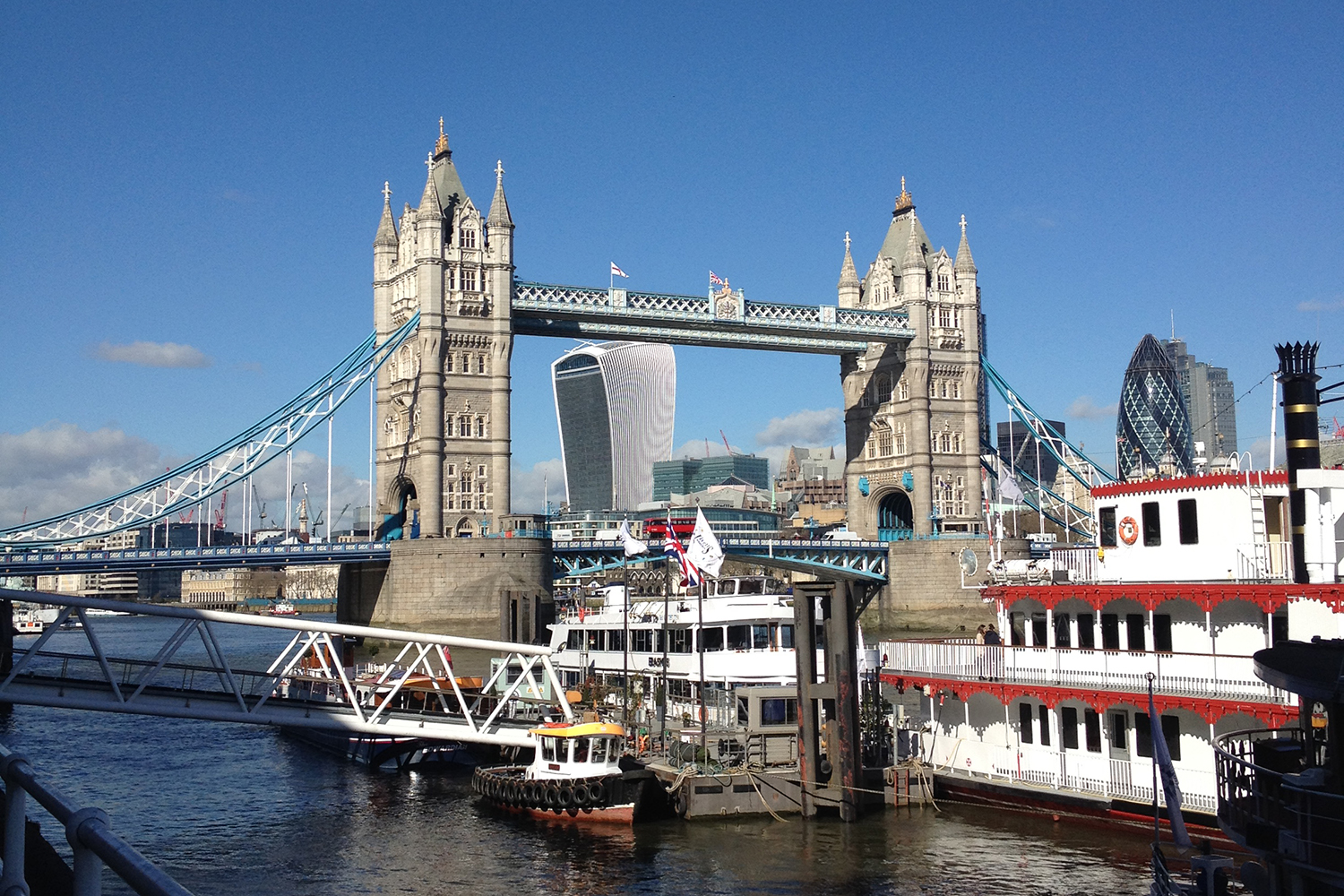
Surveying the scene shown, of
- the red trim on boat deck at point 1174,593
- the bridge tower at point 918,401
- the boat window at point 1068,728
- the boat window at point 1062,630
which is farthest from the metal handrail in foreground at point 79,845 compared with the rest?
the bridge tower at point 918,401

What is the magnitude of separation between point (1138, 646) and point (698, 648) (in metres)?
11.7

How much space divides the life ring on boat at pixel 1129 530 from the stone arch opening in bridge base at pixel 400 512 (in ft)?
203

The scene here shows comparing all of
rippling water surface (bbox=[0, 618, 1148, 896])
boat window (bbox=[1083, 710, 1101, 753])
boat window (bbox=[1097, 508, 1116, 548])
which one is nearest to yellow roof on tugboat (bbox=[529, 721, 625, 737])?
rippling water surface (bbox=[0, 618, 1148, 896])

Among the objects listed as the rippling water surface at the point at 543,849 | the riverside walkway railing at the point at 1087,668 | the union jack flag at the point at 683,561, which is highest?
the union jack flag at the point at 683,561

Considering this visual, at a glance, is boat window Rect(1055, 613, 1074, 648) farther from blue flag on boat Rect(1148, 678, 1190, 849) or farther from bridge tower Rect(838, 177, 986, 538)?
bridge tower Rect(838, 177, 986, 538)

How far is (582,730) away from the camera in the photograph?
29875 mm

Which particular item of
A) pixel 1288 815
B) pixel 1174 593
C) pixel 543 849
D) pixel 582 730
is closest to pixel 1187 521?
pixel 1174 593

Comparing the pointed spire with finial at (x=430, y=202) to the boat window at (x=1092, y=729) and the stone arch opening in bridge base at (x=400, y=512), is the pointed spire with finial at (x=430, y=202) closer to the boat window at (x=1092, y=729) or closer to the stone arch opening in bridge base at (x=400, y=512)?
the stone arch opening in bridge base at (x=400, y=512)

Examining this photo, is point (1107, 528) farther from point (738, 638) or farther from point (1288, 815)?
point (1288, 815)

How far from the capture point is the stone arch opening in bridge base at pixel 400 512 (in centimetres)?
8512

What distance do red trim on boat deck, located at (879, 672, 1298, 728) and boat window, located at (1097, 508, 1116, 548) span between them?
12.3 ft

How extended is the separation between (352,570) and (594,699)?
48.3 meters

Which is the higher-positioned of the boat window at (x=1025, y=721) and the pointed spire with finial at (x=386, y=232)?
the pointed spire with finial at (x=386, y=232)

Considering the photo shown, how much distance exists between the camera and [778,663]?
3538 cm
